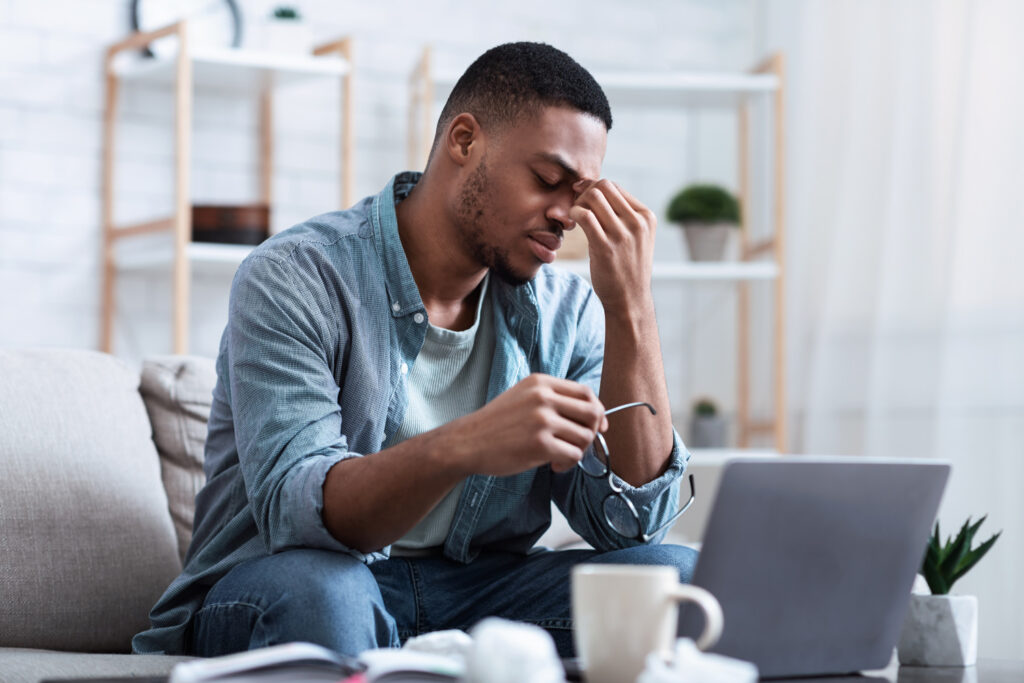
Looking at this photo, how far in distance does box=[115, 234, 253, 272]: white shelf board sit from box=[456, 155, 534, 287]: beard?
117 cm

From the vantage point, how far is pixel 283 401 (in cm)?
137

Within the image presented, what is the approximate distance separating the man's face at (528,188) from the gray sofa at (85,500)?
570 millimetres

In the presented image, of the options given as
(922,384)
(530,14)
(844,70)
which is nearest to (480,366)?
(922,384)

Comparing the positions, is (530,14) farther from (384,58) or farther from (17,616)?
(17,616)

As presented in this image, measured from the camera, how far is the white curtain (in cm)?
256

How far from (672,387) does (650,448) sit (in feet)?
6.95

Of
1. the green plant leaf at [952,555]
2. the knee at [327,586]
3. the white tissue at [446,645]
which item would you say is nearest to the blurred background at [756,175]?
the green plant leaf at [952,555]

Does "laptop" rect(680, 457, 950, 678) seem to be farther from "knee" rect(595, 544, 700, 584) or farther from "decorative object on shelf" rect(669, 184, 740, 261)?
"decorative object on shelf" rect(669, 184, 740, 261)

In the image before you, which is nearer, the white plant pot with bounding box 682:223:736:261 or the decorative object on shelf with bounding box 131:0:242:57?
the decorative object on shelf with bounding box 131:0:242:57

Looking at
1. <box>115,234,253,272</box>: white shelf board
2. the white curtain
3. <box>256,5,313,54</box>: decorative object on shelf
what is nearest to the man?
<box>115,234,253,272</box>: white shelf board

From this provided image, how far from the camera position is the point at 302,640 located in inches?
46.3

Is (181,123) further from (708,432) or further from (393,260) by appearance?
(708,432)

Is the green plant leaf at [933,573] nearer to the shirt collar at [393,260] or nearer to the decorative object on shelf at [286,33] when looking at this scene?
the shirt collar at [393,260]

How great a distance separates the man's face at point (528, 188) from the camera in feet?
5.30
